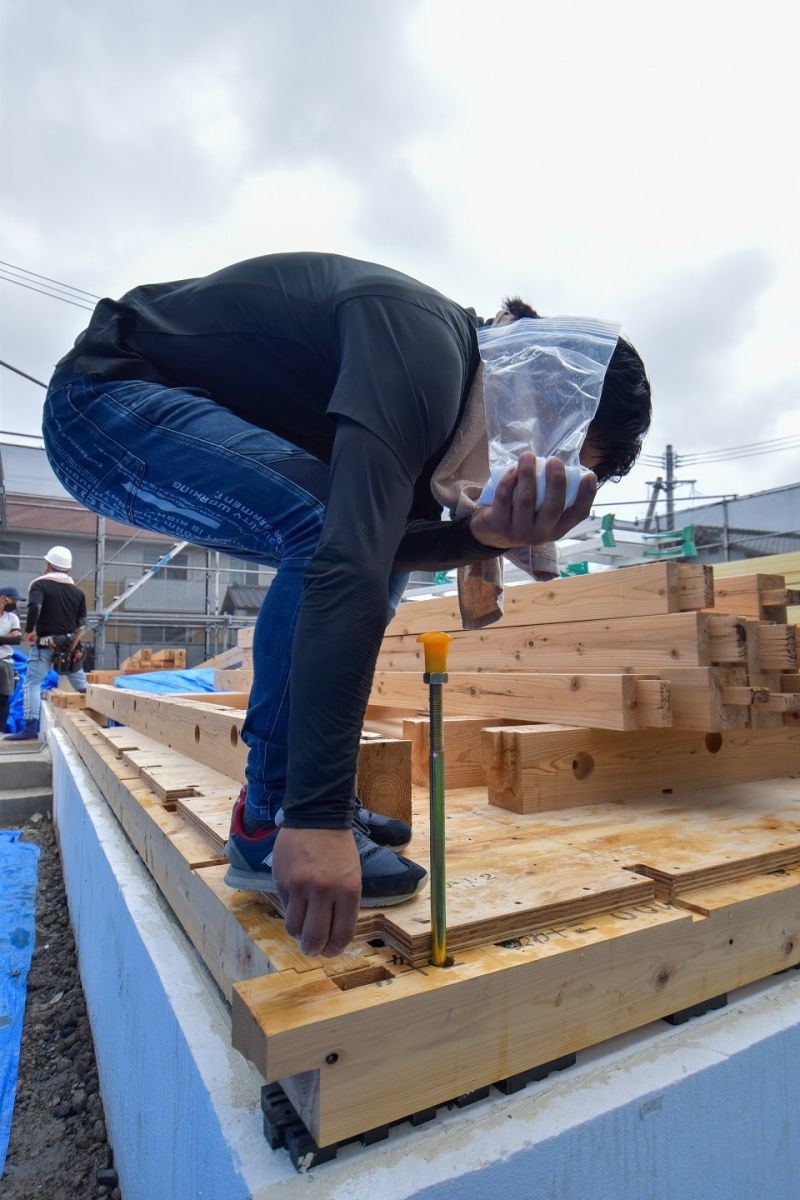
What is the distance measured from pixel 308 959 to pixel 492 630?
6.96 ft

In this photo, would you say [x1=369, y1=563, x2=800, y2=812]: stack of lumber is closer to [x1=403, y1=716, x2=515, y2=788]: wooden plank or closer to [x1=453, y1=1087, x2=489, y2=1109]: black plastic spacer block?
[x1=403, y1=716, x2=515, y2=788]: wooden plank

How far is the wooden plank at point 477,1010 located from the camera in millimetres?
837

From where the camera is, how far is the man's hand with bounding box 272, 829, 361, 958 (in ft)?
2.71

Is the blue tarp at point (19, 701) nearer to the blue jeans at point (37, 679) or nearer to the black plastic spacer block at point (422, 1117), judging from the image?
the blue jeans at point (37, 679)

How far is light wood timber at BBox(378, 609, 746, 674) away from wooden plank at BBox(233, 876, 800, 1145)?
95 centimetres

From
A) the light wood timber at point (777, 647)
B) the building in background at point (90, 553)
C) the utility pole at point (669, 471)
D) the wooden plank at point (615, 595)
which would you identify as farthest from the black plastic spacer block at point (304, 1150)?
the utility pole at point (669, 471)

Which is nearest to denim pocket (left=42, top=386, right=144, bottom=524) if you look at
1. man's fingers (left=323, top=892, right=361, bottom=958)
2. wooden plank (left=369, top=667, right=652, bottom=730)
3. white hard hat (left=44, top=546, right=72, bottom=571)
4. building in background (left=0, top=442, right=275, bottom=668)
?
man's fingers (left=323, top=892, right=361, bottom=958)

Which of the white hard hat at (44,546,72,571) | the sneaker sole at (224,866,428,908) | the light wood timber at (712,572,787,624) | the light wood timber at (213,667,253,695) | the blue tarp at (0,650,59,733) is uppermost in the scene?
the white hard hat at (44,546,72,571)

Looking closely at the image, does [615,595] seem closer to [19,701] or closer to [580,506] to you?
[580,506]

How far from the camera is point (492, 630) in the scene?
3016mm

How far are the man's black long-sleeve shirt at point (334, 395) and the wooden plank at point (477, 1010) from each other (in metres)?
0.24

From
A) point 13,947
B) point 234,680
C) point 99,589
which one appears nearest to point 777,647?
point 13,947

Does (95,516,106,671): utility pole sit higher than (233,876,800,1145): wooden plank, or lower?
higher

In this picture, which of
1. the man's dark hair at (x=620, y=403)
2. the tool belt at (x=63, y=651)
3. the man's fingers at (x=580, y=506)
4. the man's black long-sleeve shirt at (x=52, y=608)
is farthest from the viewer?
the tool belt at (x=63, y=651)
